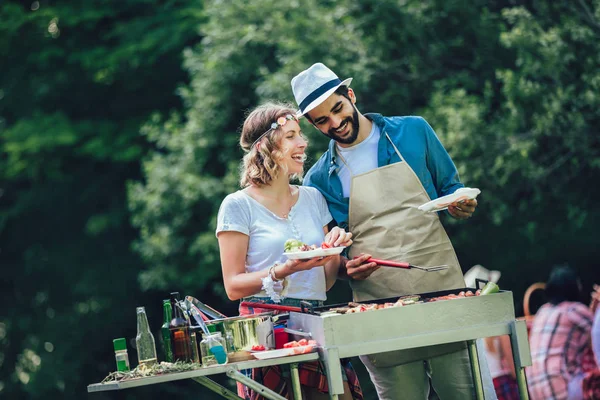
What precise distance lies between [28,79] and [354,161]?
9.39 meters

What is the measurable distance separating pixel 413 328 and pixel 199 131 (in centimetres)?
727

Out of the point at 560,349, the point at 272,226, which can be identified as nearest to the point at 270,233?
the point at 272,226

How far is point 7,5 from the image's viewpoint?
39.2 feet

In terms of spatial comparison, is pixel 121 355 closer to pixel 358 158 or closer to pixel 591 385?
pixel 358 158

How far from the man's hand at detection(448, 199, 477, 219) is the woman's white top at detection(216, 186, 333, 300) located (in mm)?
517

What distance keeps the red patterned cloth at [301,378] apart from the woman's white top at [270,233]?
0.19 meters

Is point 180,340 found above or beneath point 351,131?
beneath

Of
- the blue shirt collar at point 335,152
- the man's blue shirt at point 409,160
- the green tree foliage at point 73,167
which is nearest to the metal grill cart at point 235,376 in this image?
the man's blue shirt at point 409,160

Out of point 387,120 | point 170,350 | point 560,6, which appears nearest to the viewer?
point 170,350

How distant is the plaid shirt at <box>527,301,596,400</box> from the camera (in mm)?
5230

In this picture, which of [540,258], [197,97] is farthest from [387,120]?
[197,97]

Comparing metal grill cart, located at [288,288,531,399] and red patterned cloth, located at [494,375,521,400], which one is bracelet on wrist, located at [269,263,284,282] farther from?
red patterned cloth, located at [494,375,521,400]

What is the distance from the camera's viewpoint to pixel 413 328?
3162mm

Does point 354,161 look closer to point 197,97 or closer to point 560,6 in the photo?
point 560,6
